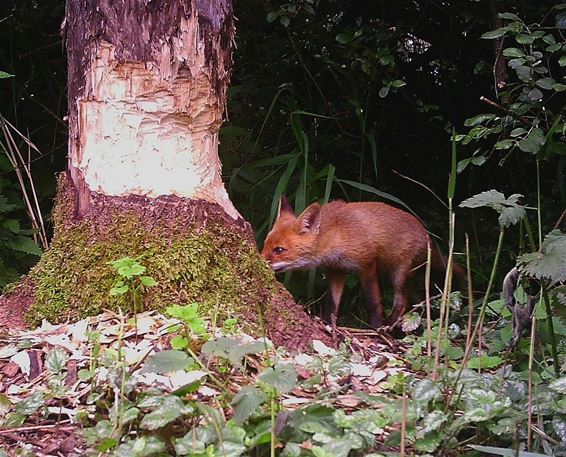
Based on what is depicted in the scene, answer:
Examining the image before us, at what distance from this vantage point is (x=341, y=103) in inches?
238

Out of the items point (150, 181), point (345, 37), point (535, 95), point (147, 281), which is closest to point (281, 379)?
point (147, 281)

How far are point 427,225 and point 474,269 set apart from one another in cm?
62

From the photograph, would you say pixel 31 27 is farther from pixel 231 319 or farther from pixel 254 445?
pixel 254 445

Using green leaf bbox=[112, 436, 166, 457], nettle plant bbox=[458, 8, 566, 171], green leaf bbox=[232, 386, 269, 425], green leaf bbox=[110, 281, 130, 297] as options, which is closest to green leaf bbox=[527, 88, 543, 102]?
nettle plant bbox=[458, 8, 566, 171]

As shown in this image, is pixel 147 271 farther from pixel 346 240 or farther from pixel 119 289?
pixel 346 240

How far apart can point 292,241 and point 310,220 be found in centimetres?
18

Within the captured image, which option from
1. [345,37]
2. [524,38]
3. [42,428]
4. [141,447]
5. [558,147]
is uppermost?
[345,37]

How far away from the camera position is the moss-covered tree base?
3.25 m

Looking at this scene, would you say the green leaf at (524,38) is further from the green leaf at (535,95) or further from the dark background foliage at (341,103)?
the dark background foliage at (341,103)

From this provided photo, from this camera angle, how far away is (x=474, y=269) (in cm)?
535

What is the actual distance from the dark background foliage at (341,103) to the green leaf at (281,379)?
298 centimetres

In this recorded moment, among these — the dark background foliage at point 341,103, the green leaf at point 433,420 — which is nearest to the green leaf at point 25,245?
the dark background foliage at point 341,103

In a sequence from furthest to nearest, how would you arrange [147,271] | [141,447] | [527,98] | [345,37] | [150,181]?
[345,37] < [527,98] < [150,181] < [147,271] < [141,447]

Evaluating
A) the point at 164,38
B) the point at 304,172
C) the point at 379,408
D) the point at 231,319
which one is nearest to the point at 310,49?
the point at 304,172
